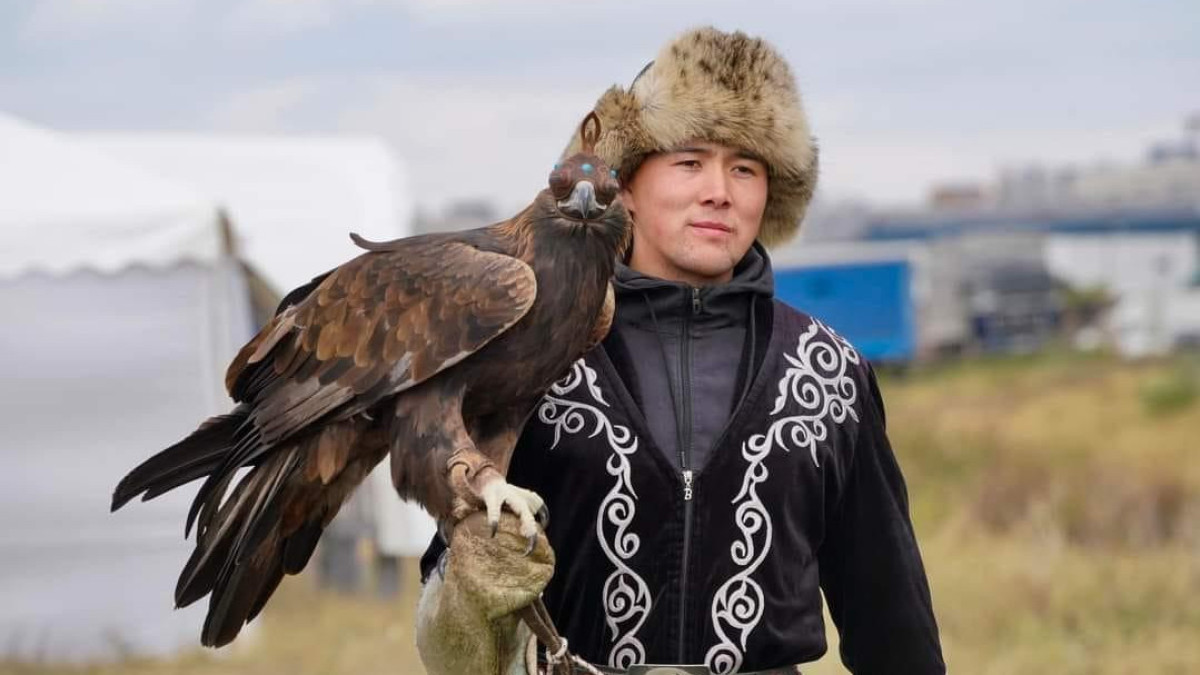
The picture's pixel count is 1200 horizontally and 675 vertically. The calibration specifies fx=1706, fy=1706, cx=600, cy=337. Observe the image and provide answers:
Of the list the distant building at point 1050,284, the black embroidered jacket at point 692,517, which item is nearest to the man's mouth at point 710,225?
the black embroidered jacket at point 692,517

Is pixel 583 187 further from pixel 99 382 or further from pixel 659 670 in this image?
pixel 99 382

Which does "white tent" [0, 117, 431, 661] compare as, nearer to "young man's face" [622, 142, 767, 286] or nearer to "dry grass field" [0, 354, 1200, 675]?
"dry grass field" [0, 354, 1200, 675]

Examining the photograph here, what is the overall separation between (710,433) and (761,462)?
0.10 metres

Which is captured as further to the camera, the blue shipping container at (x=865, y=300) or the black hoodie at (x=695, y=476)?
the blue shipping container at (x=865, y=300)

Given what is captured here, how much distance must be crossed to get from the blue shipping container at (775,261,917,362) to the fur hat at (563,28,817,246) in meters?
19.9

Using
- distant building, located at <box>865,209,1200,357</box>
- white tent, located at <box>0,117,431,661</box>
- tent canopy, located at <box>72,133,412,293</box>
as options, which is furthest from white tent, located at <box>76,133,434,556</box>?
distant building, located at <box>865,209,1200,357</box>

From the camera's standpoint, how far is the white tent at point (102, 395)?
7789mm

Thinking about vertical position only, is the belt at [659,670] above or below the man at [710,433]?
below

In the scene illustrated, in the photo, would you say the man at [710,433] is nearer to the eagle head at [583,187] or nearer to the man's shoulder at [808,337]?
the man's shoulder at [808,337]

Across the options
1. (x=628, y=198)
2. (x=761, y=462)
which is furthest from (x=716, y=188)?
(x=761, y=462)

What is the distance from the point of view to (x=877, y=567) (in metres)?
3.18

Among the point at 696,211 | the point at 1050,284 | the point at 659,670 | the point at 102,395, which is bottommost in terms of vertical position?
the point at 1050,284

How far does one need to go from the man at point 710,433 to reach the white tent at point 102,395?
5079 mm

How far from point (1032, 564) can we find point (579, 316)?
7.85 metres
